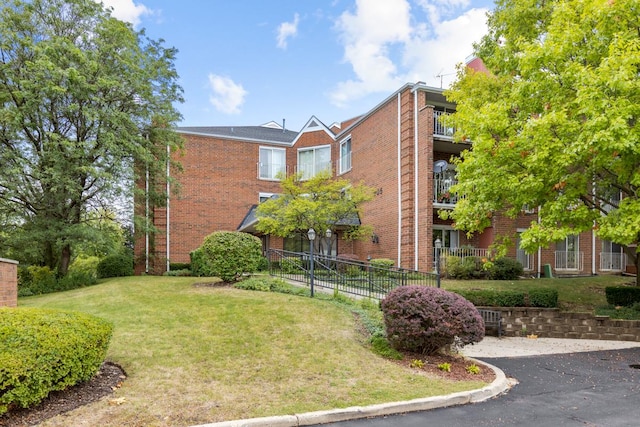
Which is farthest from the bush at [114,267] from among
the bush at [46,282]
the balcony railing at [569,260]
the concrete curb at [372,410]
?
the balcony railing at [569,260]

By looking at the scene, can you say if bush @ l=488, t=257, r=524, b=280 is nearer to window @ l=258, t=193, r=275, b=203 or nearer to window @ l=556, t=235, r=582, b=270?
window @ l=556, t=235, r=582, b=270

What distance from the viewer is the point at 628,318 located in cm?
1195

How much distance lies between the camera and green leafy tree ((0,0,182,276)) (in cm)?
1608

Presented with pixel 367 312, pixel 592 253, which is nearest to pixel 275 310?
pixel 367 312

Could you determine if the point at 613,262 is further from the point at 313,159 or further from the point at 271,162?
the point at 271,162

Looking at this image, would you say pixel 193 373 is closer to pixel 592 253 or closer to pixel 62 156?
pixel 62 156

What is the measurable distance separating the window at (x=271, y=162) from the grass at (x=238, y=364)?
15.4 meters

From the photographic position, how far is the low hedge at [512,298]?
12203mm

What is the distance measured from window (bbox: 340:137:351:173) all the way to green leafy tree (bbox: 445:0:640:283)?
12.1 m

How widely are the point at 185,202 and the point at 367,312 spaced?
15.8m

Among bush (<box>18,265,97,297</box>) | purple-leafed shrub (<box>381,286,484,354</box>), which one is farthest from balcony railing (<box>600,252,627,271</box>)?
bush (<box>18,265,97,297</box>)

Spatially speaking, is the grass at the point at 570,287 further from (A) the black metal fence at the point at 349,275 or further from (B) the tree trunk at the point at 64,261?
(B) the tree trunk at the point at 64,261

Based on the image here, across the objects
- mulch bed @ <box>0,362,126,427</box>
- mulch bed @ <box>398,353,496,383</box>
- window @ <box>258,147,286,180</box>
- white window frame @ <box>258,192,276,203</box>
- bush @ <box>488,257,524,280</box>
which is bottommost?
mulch bed @ <box>398,353,496,383</box>

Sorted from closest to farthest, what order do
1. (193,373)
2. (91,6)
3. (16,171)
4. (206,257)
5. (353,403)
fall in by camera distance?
(353,403), (193,373), (206,257), (16,171), (91,6)
